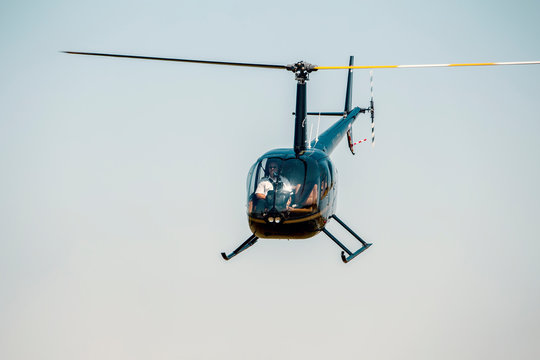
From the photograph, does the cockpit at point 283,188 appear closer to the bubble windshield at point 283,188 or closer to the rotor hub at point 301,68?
the bubble windshield at point 283,188

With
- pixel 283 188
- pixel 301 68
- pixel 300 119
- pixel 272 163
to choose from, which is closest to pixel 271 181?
pixel 283 188

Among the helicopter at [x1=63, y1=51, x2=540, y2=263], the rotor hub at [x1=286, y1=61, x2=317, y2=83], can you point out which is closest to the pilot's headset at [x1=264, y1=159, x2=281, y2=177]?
the helicopter at [x1=63, y1=51, x2=540, y2=263]

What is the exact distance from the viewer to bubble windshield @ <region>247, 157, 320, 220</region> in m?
19.2

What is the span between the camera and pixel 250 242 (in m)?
21.8

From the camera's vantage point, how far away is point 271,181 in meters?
19.5

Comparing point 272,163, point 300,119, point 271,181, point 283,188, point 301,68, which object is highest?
point 301,68

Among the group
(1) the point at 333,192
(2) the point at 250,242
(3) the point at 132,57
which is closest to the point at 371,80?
(1) the point at 333,192

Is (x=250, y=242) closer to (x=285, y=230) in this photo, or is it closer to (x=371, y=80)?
(x=285, y=230)

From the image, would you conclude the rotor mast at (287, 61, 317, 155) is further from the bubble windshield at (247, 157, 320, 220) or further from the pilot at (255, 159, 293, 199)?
the pilot at (255, 159, 293, 199)

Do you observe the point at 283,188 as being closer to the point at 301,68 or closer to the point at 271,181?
the point at 271,181

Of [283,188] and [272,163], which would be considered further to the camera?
[272,163]

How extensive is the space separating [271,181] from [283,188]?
1.45 feet

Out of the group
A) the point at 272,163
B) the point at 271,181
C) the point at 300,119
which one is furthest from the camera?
the point at 300,119

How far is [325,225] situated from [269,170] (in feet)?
9.85
